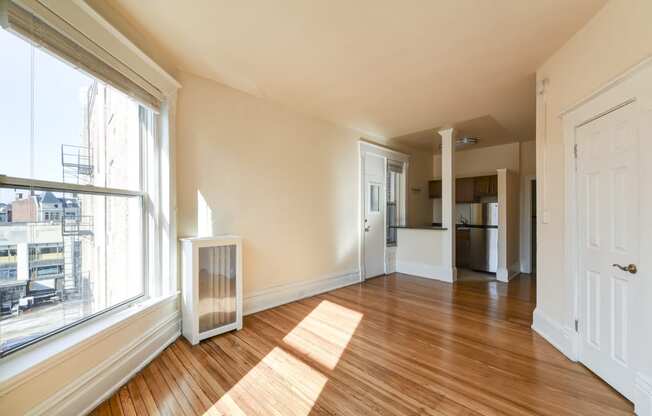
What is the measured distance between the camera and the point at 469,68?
2.66 metres

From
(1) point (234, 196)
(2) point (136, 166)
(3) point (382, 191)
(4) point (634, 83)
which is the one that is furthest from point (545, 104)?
(2) point (136, 166)

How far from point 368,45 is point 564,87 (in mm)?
1812

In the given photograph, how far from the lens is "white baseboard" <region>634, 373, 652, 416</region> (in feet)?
5.01

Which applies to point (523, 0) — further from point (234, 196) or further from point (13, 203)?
point (13, 203)

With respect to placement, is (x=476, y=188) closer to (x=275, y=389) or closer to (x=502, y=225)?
(x=502, y=225)

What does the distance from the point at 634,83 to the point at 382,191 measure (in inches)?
146

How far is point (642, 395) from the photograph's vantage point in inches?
62.0

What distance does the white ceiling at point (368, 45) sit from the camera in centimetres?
188

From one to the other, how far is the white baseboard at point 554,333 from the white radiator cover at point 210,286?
304 centimetres

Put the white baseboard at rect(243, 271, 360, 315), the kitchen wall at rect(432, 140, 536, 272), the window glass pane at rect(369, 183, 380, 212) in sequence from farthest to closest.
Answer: the kitchen wall at rect(432, 140, 536, 272) < the window glass pane at rect(369, 183, 380, 212) < the white baseboard at rect(243, 271, 360, 315)

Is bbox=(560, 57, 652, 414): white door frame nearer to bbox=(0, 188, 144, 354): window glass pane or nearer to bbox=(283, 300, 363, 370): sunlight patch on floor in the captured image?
bbox=(283, 300, 363, 370): sunlight patch on floor

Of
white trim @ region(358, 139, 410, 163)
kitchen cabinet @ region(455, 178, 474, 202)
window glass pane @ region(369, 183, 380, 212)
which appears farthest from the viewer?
kitchen cabinet @ region(455, 178, 474, 202)

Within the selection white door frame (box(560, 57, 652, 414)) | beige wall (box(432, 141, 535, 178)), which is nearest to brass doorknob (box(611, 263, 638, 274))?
white door frame (box(560, 57, 652, 414))

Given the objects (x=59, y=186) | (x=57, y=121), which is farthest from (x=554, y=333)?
(x=57, y=121)
